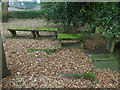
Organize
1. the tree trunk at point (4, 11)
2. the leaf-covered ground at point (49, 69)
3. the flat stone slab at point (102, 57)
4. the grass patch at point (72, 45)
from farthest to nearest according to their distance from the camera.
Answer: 1. the tree trunk at point (4, 11)
2. the grass patch at point (72, 45)
3. the flat stone slab at point (102, 57)
4. the leaf-covered ground at point (49, 69)

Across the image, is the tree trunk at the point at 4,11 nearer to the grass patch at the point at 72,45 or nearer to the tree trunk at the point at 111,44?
the grass patch at the point at 72,45

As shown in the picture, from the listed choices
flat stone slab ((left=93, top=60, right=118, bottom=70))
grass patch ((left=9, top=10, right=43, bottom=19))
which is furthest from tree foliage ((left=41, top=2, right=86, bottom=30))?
grass patch ((left=9, top=10, right=43, bottom=19))

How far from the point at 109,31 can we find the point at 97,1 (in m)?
1.69

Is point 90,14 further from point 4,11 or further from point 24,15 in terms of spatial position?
point 24,15

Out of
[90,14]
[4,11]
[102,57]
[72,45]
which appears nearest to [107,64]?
[102,57]

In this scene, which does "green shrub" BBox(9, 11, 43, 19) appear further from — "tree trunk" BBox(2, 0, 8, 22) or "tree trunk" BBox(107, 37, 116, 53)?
"tree trunk" BBox(107, 37, 116, 53)

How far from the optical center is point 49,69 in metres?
3.55

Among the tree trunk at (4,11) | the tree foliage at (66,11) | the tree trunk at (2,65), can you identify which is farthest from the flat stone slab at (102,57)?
the tree trunk at (4,11)

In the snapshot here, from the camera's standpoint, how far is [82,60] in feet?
13.5

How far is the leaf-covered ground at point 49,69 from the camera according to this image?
2.92 m

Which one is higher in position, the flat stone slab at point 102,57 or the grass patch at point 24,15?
the grass patch at point 24,15

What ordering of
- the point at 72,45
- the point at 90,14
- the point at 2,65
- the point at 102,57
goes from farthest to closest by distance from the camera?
the point at 72,45
the point at 90,14
the point at 102,57
the point at 2,65

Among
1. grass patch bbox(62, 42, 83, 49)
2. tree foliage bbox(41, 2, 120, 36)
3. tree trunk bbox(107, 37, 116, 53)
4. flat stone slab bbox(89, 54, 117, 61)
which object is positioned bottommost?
flat stone slab bbox(89, 54, 117, 61)

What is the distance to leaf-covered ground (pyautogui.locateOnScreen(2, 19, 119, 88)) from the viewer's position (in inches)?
115
